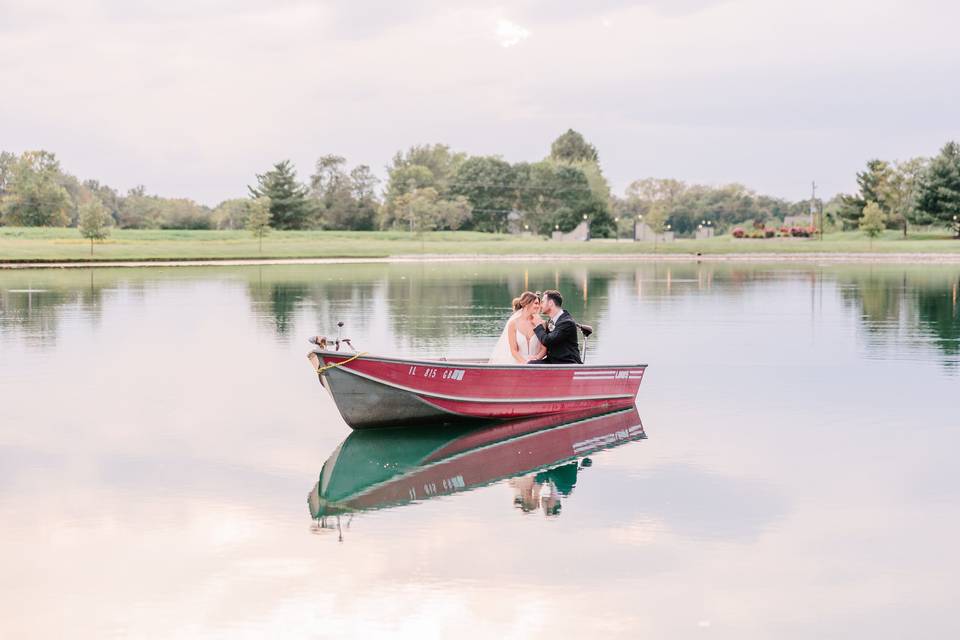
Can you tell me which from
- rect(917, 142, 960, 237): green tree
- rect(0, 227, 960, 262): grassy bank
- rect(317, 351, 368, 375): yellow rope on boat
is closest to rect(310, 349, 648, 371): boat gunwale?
rect(317, 351, 368, 375): yellow rope on boat

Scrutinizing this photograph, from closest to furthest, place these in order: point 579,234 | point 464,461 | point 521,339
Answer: point 464,461, point 521,339, point 579,234

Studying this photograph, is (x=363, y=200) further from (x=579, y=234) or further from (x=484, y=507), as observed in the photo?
(x=484, y=507)

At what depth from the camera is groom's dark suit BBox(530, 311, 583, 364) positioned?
18.5 metres

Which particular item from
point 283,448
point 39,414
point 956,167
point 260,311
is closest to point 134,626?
point 283,448

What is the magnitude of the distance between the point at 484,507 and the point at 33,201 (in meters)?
147

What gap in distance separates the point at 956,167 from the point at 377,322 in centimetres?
10543

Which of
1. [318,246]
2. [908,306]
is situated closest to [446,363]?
[908,306]

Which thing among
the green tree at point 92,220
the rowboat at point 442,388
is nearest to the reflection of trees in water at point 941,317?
the rowboat at point 442,388

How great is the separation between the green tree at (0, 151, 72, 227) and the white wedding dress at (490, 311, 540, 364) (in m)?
140

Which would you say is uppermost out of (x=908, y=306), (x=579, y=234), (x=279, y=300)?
(x=579, y=234)

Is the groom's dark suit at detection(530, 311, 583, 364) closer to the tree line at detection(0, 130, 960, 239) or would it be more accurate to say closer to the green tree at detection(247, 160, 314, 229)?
the tree line at detection(0, 130, 960, 239)

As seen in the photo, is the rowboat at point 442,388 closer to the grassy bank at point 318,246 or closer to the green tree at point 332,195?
the grassy bank at point 318,246

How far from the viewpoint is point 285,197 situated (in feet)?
506

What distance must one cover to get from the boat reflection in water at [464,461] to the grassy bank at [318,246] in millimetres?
80895
